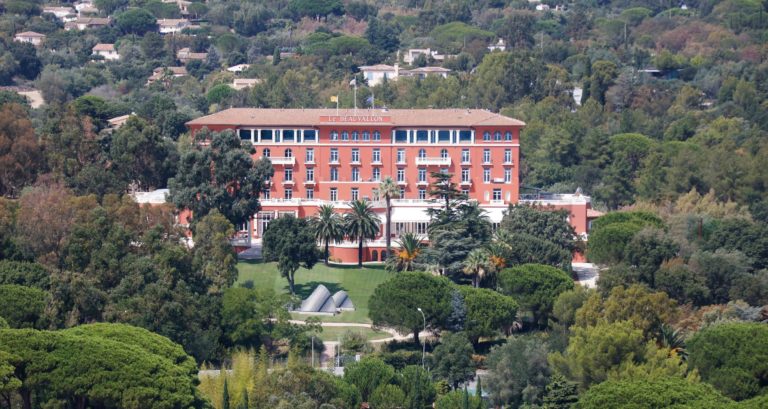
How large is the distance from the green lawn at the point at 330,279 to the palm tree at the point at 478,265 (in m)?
4.43

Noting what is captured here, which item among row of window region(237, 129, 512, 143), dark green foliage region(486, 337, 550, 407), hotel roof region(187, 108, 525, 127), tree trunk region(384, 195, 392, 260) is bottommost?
tree trunk region(384, 195, 392, 260)

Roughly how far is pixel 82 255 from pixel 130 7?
12019 centimetres

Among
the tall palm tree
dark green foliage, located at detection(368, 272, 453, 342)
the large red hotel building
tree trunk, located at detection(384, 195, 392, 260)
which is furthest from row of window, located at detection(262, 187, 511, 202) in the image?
dark green foliage, located at detection(368, 272, 453, 342)

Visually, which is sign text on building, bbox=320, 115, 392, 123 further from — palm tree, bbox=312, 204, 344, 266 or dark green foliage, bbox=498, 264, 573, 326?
dark green foliage, bbox=498, 264, 573, 326

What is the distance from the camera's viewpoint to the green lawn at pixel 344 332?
269 feet

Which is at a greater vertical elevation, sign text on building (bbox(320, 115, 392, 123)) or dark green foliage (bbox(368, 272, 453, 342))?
sign text on building (bbox(320, 115, 392, 123))

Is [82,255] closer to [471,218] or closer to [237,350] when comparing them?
[237,350]

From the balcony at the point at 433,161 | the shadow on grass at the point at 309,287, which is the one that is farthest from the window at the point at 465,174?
the shadow on grass at the point at 309,287

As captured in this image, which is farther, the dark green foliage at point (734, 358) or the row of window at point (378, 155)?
the row of window at point (378, 155)

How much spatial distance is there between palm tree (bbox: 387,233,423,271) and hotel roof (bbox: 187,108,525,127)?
12941 mm

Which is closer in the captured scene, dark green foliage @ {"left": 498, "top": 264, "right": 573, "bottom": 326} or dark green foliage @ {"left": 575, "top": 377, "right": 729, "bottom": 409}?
dark green foliage @ {"left": 575, "top": 377, "right": 729, "bottom": 409}

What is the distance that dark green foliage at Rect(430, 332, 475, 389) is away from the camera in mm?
76250

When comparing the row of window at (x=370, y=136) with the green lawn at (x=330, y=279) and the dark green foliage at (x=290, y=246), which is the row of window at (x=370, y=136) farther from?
the dark green foliage at (x=290, y=246)

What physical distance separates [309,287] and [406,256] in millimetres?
4547
